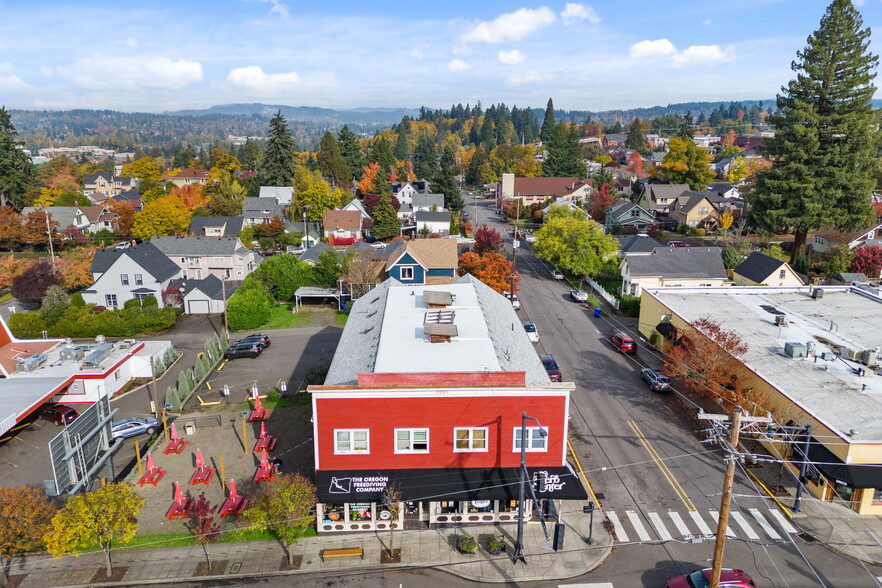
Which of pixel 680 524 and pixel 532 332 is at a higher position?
pixel 532 332

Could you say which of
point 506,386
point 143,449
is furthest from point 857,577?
point 143,449

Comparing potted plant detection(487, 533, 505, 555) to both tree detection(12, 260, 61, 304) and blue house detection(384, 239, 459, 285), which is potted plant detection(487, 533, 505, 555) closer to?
blue house detection(384, 239, 459, 285)

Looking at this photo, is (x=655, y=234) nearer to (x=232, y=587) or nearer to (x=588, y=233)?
(x=588, y=233)

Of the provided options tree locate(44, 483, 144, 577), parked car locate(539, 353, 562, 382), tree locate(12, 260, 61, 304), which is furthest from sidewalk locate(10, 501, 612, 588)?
tree locate(12, 260, 61, 304)

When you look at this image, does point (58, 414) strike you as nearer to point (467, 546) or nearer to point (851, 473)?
point (467, 546)

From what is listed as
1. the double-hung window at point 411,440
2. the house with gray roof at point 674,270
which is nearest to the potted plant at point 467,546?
the double-hung window at point 411,440

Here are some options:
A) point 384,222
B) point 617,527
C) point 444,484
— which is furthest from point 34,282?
point 617,527
